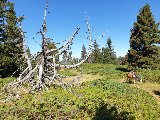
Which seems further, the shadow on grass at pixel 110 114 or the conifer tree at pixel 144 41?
the conifer tree at pixel 144 41

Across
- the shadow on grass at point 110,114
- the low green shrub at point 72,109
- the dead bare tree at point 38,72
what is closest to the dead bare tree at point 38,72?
the dead bare tree at point 38,72

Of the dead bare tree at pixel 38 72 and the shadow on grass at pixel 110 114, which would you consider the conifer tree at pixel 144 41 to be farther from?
the dead bare tree at pixel 38 72

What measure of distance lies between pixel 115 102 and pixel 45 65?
869 centimetres

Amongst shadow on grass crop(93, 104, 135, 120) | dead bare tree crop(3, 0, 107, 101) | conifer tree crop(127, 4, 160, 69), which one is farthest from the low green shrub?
conifer tree crop(127, 4, 160, 69)

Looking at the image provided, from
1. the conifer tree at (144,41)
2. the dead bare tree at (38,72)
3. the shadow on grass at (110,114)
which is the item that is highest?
the conifer tree at (144,41)

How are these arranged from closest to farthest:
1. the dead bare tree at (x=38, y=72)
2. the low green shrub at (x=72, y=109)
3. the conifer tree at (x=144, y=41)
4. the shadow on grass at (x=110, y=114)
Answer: the dead bare tree at (x=38, y=72), the low green shrub at (x=72, y=109), the shadow on grass at (x=110, y=114), the conifer tree at (x=144, y=41)

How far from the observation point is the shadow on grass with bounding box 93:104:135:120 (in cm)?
1236

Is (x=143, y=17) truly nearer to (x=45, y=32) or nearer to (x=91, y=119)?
(x=91, y=119)

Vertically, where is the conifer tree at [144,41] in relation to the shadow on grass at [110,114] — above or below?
above

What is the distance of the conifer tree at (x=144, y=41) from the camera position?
1761 inches

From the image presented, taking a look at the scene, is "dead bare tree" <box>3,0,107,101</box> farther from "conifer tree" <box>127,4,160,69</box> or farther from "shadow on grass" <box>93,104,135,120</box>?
"conifer tree" <box>127,4,160,69</box>

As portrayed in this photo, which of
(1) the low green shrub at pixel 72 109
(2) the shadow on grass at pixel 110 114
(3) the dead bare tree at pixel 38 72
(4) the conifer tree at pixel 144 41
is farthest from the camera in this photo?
(4) the conifer tree at pixel 144 41

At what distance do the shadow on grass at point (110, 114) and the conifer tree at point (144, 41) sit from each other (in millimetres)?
31979

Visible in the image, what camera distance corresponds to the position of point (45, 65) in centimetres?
782
